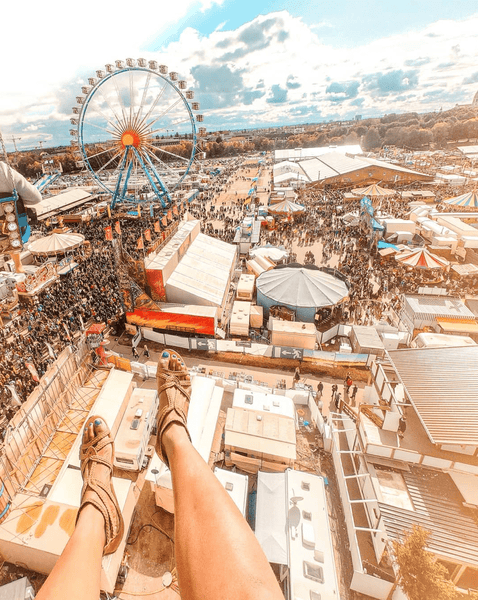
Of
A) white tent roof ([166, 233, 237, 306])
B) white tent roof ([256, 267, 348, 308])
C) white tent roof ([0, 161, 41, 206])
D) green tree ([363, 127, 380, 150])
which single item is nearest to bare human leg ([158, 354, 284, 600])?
white tent roof ([0, 161, 41, 206])

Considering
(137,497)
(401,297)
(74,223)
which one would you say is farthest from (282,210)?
(137,497)

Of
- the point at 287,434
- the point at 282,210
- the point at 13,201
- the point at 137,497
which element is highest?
the point at 13,201

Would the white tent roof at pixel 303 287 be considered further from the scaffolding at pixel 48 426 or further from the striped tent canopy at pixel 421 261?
the scaffolding at pixel 48 426

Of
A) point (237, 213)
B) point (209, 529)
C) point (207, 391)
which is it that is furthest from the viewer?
point (237, 213)

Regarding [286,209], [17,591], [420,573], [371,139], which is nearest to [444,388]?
[420,573]

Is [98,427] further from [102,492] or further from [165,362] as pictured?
[165,362]

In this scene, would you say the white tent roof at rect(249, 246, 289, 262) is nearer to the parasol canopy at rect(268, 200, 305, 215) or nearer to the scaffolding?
the parasol canopy at rect(268, 200, 305, 215)

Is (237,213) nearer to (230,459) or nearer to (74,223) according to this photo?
(74,223)
